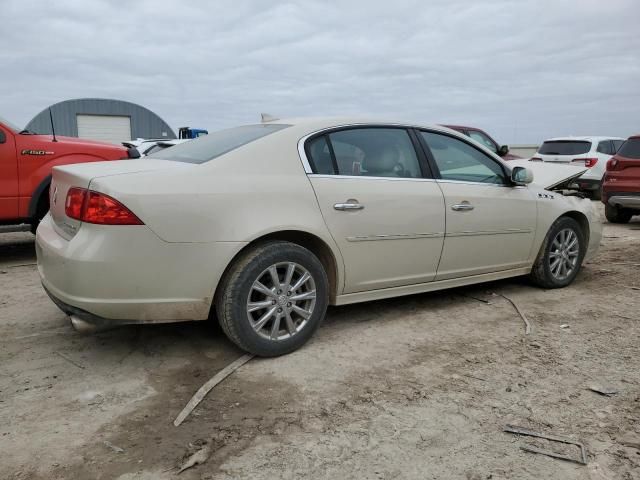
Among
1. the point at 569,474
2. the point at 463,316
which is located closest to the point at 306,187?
the point at 463,316

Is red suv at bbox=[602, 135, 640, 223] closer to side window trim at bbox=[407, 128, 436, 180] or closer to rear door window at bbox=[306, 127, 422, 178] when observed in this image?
side window trim at bbox=[407, 128, 436, 180]

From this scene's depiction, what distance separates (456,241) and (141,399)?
8.13 feet

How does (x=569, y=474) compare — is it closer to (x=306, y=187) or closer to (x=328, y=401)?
(x=328, y=401)

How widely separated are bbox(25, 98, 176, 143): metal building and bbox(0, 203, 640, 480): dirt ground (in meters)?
30.4

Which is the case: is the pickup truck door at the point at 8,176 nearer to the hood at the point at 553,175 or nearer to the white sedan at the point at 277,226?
the white sedan at the point at 277,226

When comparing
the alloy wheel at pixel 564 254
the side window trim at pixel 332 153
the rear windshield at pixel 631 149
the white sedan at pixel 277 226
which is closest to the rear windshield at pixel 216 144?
the white sedan at pixel 277 226

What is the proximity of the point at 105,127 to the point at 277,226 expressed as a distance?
107 feet

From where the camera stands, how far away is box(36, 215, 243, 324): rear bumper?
2928mm

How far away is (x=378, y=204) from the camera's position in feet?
12.2

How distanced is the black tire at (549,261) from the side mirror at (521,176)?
65 centimetres

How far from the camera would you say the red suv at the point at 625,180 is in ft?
30.0

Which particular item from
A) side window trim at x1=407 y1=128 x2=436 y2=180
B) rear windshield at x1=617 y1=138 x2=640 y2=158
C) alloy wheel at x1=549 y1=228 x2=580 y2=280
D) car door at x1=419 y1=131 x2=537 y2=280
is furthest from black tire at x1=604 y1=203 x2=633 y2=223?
side window trim at x1=407 y1=128 x2=436 y2=180

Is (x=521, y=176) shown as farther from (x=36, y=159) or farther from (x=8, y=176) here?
(x=8, y=176)

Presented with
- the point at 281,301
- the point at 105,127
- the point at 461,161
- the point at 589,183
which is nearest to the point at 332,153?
the point at 281,301
